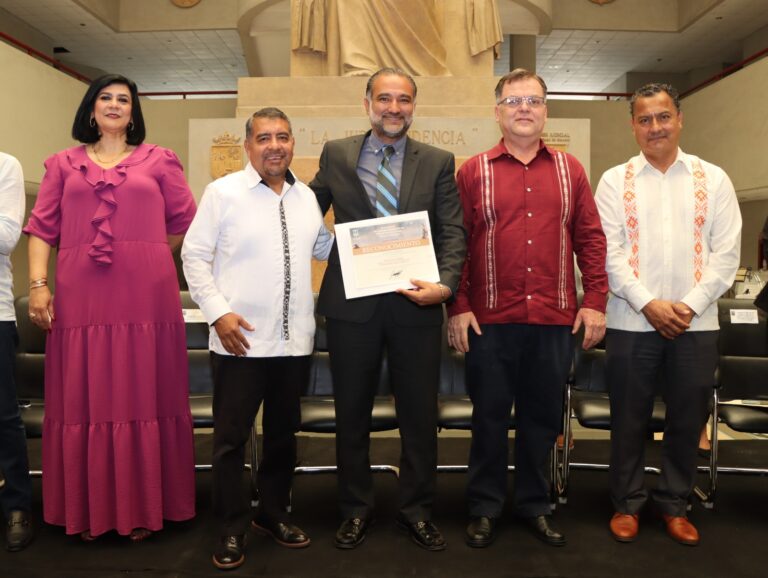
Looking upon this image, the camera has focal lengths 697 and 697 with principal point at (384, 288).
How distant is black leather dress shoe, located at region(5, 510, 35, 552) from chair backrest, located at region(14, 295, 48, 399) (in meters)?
0.80

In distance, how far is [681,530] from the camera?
281 cm

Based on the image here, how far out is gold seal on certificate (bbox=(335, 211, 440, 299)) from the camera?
2.57 m

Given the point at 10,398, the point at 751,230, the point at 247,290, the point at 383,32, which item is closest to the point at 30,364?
the point at 10,398

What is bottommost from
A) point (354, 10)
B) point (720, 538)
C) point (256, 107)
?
point (720, 538)

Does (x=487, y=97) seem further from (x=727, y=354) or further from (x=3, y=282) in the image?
(x=3, y=282)

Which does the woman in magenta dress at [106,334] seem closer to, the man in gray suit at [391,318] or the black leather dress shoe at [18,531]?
the black leather dress shoe at [18,531]

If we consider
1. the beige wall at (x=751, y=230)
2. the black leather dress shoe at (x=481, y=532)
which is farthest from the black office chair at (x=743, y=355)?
the beige wall at (x=751, y=230)

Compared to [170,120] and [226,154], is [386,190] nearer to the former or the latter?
[226,154]

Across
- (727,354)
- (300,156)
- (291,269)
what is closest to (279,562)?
(291,269)

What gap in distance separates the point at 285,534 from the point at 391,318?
0.95m

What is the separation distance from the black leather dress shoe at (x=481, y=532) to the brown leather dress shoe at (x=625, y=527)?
1.63 feet

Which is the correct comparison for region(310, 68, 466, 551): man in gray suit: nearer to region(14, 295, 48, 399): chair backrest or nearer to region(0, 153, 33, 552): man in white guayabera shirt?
region(0, 153, 33, 552): man in white guayabera shirt

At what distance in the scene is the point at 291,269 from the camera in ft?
8.57

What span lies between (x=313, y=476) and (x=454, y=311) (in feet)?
4.90
